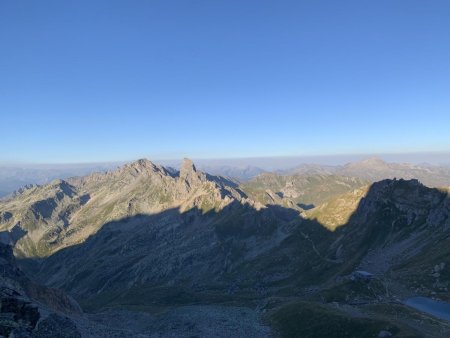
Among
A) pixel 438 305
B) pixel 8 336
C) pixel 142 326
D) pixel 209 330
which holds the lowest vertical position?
pixel 142 326

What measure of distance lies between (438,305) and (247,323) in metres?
57.2

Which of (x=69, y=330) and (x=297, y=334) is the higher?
(x=69, y=330)

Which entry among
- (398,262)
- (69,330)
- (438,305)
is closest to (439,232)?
(398,262)

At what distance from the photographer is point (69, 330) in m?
68.1

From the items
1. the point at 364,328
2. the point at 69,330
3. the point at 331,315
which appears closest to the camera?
the point at 69,330

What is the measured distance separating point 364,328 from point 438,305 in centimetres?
4283

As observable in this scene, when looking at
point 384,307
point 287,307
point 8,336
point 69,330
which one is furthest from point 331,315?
point 8,336

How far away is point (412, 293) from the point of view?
465 ft

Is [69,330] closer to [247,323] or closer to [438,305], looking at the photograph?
[247,323]

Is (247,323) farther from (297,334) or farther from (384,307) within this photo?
(384,307)

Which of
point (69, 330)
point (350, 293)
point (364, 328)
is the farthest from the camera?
point (350, 293)

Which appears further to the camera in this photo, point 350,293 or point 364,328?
point 350,293

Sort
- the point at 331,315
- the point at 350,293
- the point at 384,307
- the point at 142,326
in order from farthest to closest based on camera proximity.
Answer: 1. the point at 142,326
2. the point at 350,293
3. the point at 384,307
4. the point at 331,315

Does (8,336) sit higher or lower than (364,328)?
higher
